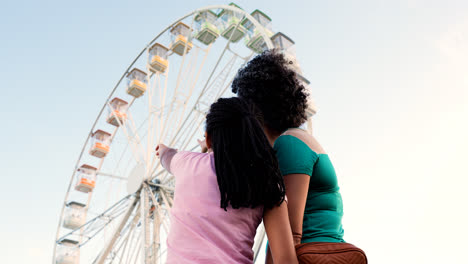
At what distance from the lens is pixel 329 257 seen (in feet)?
4.87

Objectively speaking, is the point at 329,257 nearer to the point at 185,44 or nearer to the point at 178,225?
the point at 178,225

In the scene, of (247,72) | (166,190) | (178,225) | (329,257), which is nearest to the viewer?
(329,257)

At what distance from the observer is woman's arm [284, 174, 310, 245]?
1668 millimetres

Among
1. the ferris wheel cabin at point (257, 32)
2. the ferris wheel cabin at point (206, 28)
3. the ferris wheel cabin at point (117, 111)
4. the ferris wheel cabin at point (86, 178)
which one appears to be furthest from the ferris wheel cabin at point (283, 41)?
the ferris wheel cabin at point (86, 178)

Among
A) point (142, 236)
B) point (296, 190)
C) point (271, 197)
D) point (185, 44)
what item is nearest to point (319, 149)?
point (296, 190)

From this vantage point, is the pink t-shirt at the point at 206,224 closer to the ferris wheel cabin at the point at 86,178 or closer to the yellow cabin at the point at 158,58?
the yellow cabin at the point at 158,58

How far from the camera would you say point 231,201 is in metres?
1.56

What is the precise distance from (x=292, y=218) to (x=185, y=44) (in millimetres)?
14414

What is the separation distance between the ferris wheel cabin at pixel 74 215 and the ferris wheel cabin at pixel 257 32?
10.4 metres

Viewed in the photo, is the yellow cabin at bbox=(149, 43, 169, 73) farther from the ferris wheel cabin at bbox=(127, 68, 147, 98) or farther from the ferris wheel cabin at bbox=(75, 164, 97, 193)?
the ferris wheel cabin at bbox=(75, 164, 97, 193)

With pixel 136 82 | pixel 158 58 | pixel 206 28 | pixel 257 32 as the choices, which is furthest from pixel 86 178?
pixel 257 32

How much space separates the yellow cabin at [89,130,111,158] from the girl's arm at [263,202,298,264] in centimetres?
1799

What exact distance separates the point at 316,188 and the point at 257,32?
11.5 m

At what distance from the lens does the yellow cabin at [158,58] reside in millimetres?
16156
